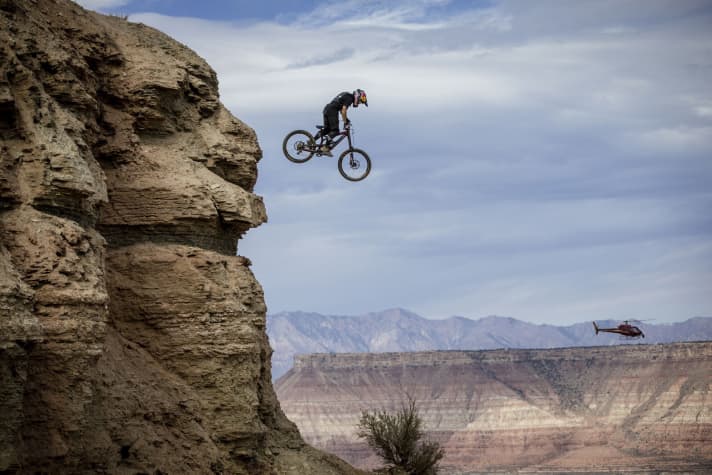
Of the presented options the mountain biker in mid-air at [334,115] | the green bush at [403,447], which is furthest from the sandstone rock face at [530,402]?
the mountain biker in mid-air at [334,115]

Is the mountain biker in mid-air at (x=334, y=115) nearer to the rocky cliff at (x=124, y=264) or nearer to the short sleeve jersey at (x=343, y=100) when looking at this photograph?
the short sleeve jersey at (x=343, y=100)

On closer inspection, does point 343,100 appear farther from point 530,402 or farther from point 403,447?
point 530,402

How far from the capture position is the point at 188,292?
2275 cm

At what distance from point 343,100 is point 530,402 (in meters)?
125

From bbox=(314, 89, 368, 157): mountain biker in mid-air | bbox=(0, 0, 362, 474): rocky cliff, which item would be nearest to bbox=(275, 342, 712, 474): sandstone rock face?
bbox=(314, 89, 368, 157): mountain biker in mid-air

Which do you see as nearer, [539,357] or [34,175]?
[34,175]

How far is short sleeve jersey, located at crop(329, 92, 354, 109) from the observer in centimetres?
2853

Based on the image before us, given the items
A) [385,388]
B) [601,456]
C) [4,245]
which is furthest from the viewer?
[385,388]

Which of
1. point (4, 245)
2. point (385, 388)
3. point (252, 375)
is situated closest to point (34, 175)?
point (4, 245)

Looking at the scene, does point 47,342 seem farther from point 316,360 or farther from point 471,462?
point 316,360

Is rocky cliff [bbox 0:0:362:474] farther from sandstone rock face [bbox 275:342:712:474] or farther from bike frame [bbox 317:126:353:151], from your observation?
sandstone rock face [bbox 275:342:712:474]

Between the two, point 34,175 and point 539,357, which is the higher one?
point 539,357

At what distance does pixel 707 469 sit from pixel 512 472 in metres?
22.0

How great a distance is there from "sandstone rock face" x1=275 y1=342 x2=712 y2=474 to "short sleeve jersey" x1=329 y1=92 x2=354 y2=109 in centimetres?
10343
